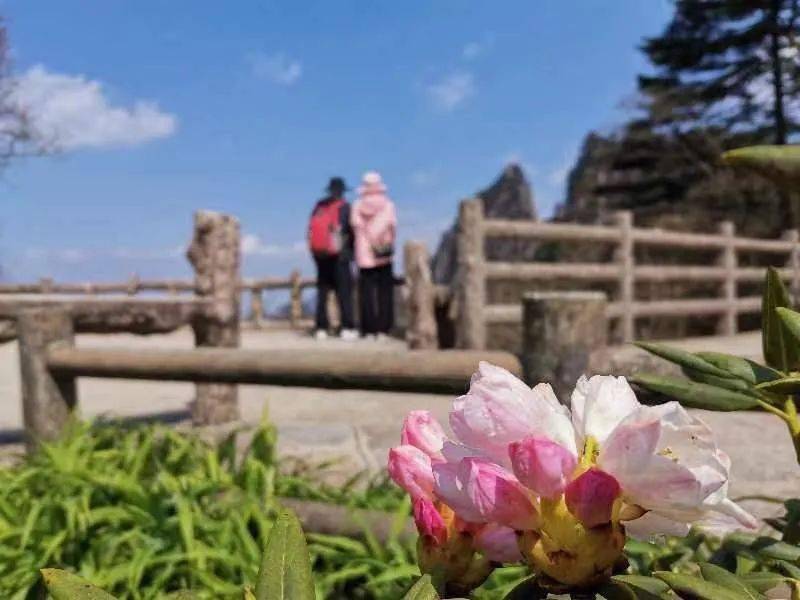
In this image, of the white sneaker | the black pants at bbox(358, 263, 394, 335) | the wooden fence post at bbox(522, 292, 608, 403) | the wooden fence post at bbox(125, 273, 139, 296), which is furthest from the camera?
the wooden fence post at bbox(125, 273, 139, 296)

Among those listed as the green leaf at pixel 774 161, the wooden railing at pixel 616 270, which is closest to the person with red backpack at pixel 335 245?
the wooden railing at pixel 616 270

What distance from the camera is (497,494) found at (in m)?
0.40

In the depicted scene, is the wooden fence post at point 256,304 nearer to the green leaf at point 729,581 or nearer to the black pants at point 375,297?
the black pants at point 375,297

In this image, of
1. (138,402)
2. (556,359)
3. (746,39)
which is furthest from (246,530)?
(746,39)

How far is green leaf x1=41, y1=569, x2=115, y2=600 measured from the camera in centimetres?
43

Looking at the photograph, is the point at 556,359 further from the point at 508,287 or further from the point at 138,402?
the point at 508,287

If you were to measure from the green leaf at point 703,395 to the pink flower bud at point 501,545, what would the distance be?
19 cm

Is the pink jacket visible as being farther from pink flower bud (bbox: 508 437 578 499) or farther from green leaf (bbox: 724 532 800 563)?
pink flower bud (bbox: 508 437 578 499)

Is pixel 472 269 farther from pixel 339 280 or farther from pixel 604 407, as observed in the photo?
pixel 604 407

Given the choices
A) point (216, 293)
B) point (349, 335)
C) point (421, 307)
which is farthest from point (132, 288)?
point (216, 293)

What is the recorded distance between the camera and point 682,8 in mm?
18594

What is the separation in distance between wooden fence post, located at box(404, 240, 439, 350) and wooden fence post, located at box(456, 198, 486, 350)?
59 cm

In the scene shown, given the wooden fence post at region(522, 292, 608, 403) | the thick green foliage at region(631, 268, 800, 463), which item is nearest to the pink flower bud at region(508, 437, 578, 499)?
the thick green foliage at region(631, 268, 800, 463)

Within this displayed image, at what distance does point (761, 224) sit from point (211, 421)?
561 inches
